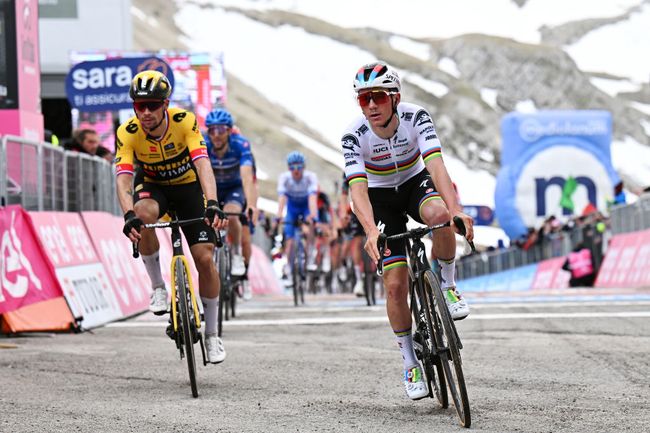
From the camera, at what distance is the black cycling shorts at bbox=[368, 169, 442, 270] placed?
23.7ft

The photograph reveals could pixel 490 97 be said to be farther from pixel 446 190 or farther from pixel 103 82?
pixel 446 190

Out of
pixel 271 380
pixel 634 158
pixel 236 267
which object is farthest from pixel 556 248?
pixel 634 158

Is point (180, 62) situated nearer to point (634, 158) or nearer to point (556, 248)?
point (556, 248)

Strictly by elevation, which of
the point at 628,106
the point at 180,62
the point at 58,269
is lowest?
the point at 58,269

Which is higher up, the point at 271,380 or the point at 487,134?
the point at 487,134

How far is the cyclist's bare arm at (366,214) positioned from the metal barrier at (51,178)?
5.93 m

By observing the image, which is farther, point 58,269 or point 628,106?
point 628,106

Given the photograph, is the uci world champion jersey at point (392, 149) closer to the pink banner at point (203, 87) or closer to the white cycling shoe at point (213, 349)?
the white cycling shoe at point (213, 349)

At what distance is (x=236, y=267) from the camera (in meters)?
13.1

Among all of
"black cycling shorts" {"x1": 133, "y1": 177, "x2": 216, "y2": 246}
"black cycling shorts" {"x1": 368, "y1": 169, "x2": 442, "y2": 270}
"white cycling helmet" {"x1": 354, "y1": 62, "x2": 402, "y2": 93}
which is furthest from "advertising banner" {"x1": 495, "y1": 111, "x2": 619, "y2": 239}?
"white cycling helmet" {"x1": 354, "y1": 62, "x2": 402, "y2": 93}

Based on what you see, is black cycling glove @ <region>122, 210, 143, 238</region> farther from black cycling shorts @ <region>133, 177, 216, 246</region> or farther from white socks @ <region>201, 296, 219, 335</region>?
white socks @ <region>201, 296, 219, 335</region>

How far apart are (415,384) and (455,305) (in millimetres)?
488

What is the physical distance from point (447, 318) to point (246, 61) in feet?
490

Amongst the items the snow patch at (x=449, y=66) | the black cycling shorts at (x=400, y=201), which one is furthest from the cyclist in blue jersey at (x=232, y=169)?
the snow patch at (x=449, y=66)
